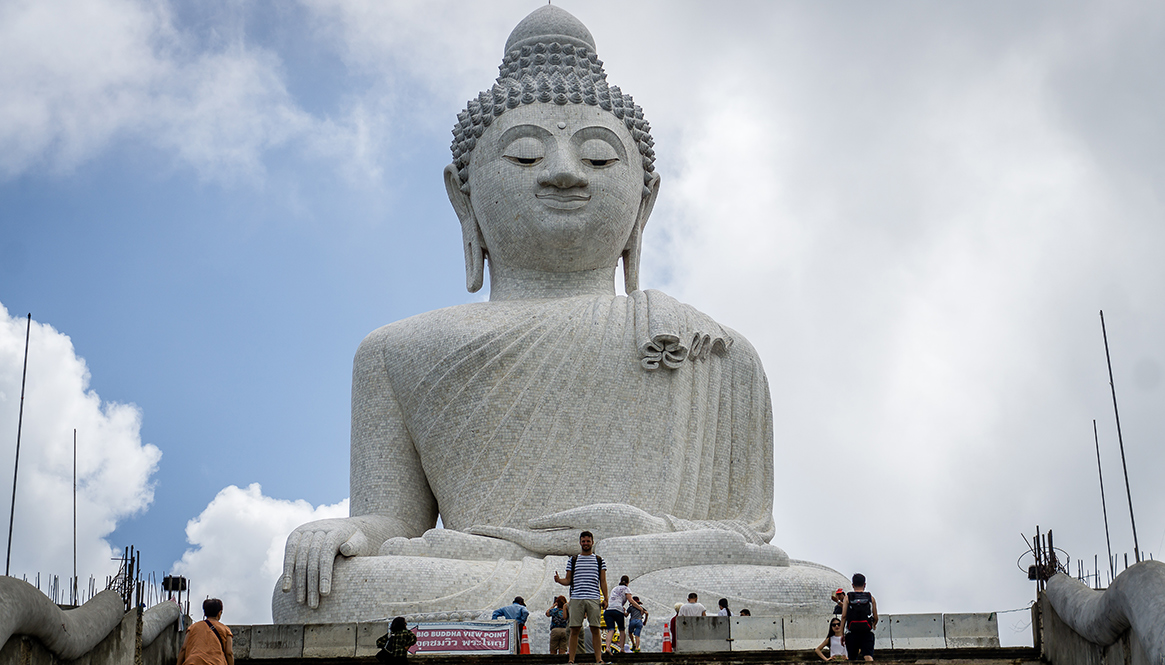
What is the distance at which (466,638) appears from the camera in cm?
1124

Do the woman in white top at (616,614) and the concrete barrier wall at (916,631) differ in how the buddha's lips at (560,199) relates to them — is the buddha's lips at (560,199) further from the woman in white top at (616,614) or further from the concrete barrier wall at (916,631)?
the concrete barrier wall at (916,631)

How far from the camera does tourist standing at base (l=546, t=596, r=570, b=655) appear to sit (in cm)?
1117

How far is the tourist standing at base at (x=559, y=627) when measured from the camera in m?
11.2

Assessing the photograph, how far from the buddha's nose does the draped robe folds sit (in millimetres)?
1225

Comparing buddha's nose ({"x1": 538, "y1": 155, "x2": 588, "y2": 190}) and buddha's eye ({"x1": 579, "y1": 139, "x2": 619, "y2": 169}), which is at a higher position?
buddha's eye ({"x1": 579, "y1": 139, "x2": 619, "y2": 169})

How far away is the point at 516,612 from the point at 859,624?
9.47 ft

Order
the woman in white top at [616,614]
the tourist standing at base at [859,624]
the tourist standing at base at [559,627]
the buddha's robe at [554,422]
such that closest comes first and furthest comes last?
1. the tourist standing at base at [859,624]
2. the woman in white top at [616,614]
3. the tourist standing at base at [559,627]
4. the buddha's robe at [554,422]

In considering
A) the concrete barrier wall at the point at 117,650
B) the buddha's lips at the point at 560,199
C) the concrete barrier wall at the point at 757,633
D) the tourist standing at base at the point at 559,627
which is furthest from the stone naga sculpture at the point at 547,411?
the concrete barrier wall at the point at 117,650

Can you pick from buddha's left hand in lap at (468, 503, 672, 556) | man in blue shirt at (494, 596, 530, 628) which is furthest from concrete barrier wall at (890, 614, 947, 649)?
man in blue shirt at (494, 596, 530, 628)

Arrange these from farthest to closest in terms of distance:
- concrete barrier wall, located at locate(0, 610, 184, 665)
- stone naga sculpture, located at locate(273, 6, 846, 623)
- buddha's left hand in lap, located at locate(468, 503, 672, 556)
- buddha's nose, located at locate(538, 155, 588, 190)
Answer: buddha's nose, located at locate(538, 155, 588, 190) → buddha's left hand in lap, located at locate(468, 503, 672, 556) → stone naga sculpture, located at locate(273, 6, 846, 623) → concrete barrier wall, located at locate(0, 610, 184, 665)

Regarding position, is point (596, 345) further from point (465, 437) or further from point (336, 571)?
point (336, 571)

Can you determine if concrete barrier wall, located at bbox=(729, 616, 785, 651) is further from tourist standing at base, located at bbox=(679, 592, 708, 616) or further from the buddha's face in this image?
the buddha's face

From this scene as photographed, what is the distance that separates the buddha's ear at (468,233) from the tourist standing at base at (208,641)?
8466 millimetres

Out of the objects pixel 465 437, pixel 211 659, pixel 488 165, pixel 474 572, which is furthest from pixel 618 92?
pixel 211 659
